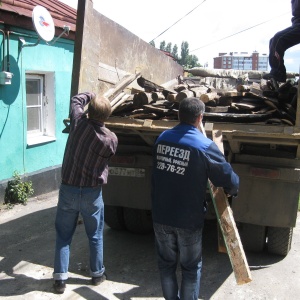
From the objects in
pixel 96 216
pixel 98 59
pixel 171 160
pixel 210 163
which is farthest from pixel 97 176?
pixel 98 59

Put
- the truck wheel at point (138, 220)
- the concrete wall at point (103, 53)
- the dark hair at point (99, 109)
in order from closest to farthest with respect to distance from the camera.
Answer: the dark hair at point (99, 109) → the concrete wall at point (103, 53) → the truck wheel at point (138, 220)

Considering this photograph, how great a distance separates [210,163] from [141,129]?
105cm

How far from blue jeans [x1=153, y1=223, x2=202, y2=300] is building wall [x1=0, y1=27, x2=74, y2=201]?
403cm

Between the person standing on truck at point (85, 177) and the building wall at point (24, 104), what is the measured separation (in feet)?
10.2

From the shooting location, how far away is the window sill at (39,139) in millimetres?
7037

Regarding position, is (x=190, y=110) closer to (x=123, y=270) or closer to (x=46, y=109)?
(x=123, y=270)

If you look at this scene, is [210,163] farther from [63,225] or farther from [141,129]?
[63,225]

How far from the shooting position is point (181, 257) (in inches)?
120

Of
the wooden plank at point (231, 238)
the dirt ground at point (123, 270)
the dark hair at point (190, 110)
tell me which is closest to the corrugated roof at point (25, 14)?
the dirt ground at point (123, 270)

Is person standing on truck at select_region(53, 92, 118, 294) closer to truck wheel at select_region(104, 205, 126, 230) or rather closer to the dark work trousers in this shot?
truck wheel at select_region(104, 205, 126, 230)

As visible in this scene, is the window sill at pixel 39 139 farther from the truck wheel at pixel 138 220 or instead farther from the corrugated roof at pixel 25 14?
the truck wheel at pixel 138 220

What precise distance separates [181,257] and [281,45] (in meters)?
2.84

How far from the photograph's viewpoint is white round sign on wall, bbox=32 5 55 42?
6.20 metres

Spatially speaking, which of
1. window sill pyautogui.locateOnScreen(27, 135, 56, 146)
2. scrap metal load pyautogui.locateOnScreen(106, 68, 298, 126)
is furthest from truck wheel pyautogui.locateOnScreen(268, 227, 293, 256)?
window sill pyautogui.locateOnScreen(27, 135, 56, 146)
